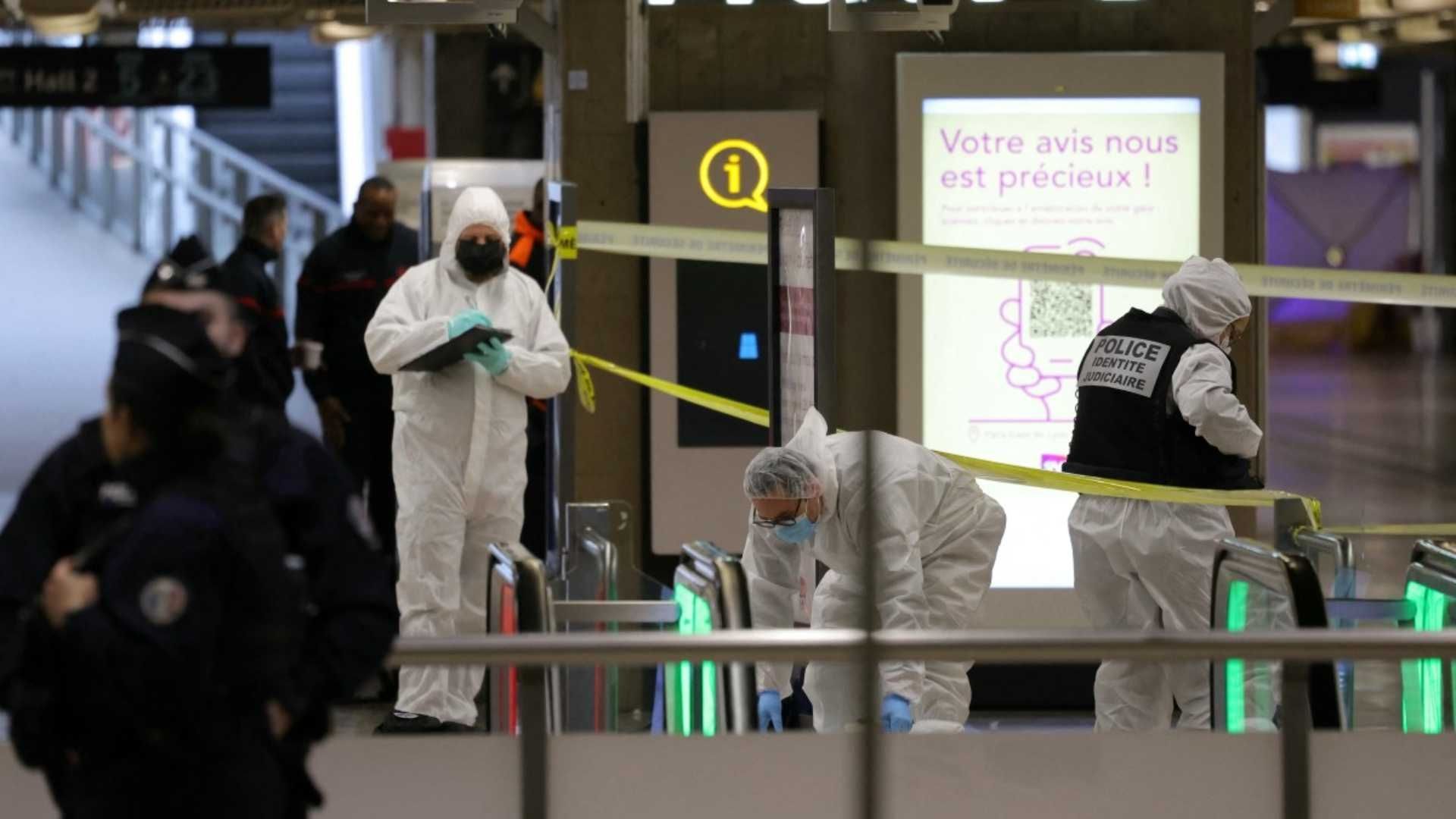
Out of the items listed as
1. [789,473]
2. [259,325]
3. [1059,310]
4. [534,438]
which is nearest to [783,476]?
[789,473]

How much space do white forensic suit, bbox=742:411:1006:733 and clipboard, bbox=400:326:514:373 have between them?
1.34m

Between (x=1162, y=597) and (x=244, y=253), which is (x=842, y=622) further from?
(x=244, y=253)

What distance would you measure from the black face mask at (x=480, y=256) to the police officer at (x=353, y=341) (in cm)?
127

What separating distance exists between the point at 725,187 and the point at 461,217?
1.58 metres

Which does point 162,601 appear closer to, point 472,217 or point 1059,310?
point 472,217

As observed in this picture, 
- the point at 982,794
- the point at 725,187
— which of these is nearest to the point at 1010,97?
the point at 725,187

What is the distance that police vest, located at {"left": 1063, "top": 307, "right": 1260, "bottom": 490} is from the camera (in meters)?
6.02

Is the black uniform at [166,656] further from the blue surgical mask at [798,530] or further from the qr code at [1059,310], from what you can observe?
the qr code at [1059,310]

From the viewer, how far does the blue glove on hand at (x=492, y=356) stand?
6668 mm

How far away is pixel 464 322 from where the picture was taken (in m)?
6.71

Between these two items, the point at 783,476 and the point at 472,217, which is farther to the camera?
the point at 472,217

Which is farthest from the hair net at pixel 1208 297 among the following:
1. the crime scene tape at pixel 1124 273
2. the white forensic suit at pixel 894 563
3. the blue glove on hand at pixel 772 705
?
the blue glove on hand at pixel 772 705

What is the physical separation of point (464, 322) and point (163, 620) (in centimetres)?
439

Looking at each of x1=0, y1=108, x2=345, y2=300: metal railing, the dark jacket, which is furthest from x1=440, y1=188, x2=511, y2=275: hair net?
x1=0, y1=108, x2=345, y2=300: metal railing
